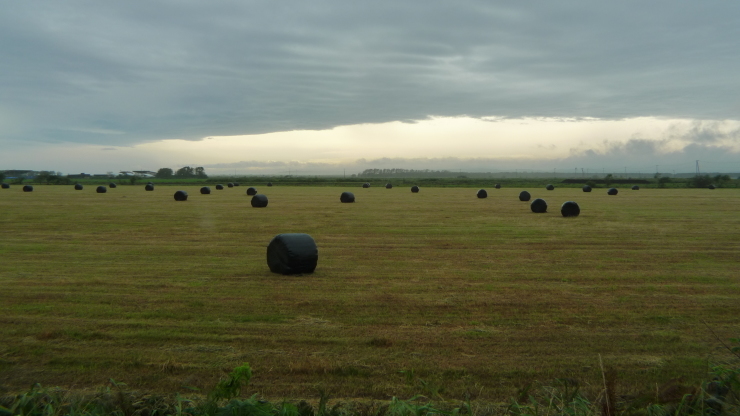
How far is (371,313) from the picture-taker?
28.5 ft

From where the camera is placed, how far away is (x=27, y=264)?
13.2 meters

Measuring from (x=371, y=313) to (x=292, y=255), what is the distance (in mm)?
3626

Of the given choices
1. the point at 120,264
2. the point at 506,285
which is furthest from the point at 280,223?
the point at 506,285

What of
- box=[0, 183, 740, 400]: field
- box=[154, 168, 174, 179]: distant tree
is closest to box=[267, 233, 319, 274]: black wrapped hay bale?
box=[0, 183, 740, 400]: field

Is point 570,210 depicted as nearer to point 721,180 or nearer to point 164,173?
point 721,180

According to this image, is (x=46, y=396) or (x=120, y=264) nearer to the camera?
(x=46, y=396)

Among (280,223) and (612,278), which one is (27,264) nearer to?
(280,223)

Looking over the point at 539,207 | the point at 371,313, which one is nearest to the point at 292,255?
the point at 371,313

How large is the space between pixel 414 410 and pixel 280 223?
19.1 meters

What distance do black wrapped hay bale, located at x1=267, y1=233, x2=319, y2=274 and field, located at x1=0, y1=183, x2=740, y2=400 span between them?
0.28m

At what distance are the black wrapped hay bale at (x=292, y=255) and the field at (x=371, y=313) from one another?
0.28 m

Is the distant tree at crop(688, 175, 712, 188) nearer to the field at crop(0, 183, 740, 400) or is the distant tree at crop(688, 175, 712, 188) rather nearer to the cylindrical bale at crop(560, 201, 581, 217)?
the cylindrical bale at crop(560, 201, 581, 217)

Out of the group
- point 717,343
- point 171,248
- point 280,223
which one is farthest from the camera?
point 280,223

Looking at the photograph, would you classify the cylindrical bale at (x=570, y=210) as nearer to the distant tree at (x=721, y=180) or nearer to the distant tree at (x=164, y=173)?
the distant tree at (x=721, y=180)
